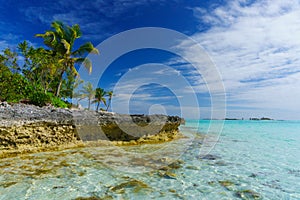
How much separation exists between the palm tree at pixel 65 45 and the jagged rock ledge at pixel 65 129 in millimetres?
13591

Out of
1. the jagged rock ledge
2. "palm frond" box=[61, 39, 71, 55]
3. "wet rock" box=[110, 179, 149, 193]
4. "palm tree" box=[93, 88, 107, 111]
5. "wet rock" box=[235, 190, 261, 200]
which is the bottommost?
"wet rock" box=[110, 179, 149, 193]

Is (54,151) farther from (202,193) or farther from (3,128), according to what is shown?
(202,193)

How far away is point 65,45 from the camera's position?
22.0 meters

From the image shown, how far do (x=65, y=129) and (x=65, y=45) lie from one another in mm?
15310

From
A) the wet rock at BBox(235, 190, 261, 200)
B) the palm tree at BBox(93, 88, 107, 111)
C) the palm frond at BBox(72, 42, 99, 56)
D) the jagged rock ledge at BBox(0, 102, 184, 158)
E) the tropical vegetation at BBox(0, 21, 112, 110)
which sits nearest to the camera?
the wet rock at BBox(235, 190, 261, 200)

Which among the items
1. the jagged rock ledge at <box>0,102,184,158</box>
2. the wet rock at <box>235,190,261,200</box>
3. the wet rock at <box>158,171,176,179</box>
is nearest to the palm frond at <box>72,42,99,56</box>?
the jagged rock ledge at <box>0,102,184,158</box>

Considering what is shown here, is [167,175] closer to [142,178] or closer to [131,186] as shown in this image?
[142,178]

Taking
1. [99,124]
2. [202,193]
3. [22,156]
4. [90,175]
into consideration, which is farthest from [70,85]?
[202,193]

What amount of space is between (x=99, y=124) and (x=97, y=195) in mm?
7047

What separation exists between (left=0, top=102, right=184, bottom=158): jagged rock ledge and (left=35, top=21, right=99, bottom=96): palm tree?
44.6 feet

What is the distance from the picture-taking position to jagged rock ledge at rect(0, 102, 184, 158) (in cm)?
824

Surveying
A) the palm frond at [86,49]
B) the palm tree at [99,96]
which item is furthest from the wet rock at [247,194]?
the palm tree at [99,96]

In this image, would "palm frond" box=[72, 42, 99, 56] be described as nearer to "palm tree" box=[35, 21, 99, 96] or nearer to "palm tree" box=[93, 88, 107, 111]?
"palm tree" box=[35, 21, 99, 96]

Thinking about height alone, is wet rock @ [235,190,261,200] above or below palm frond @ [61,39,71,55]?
below
